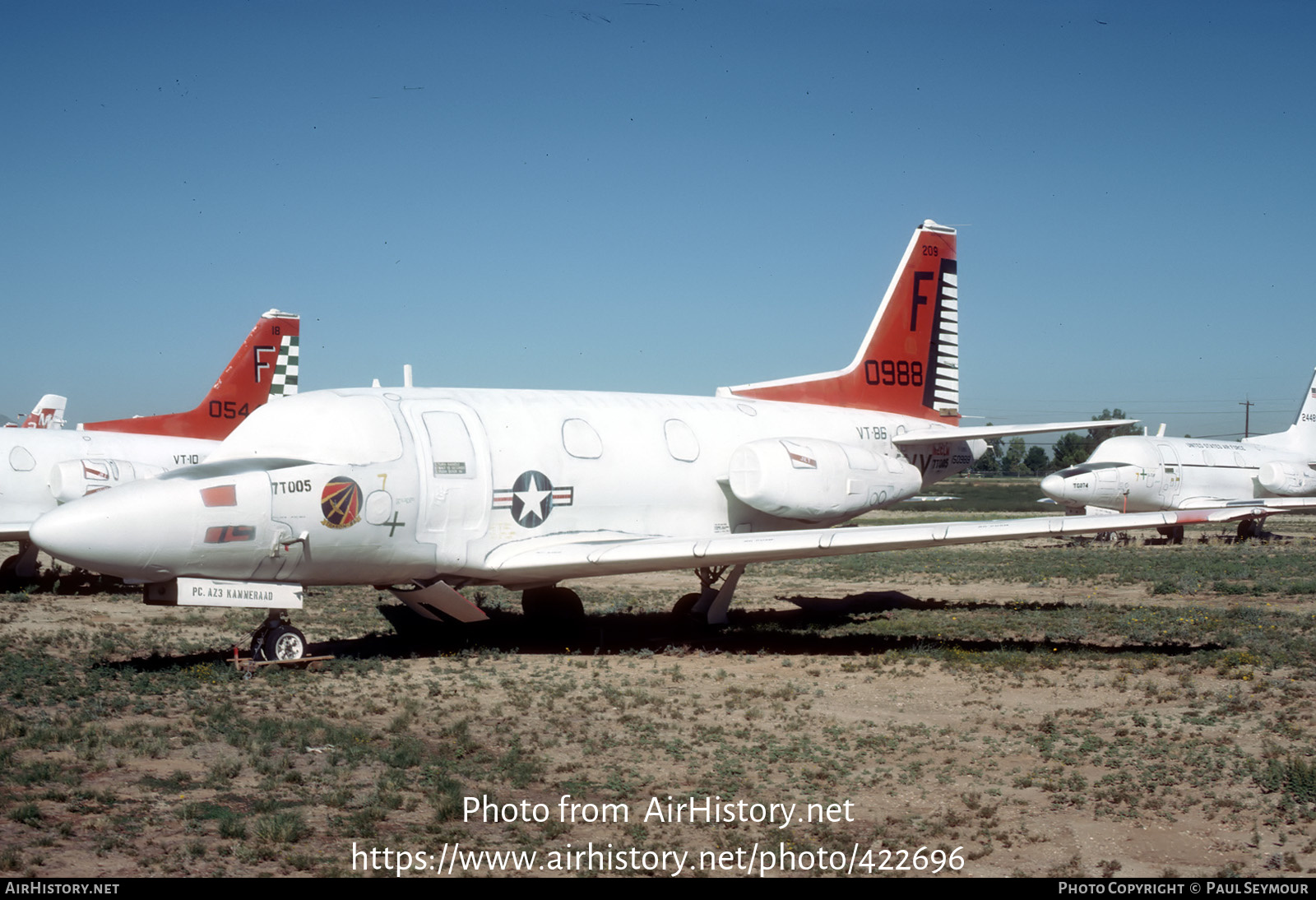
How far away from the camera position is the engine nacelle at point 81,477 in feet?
67.6

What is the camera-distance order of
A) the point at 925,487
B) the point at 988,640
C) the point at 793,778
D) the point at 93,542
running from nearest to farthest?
the point at 793,778 < the point at 93,542 < the point at 988,640 < the point at 925,487

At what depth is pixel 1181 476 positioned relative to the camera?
36.6 metres

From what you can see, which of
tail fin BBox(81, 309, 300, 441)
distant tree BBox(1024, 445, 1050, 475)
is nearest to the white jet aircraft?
tail fin BBox(81, 309, 300, 441)

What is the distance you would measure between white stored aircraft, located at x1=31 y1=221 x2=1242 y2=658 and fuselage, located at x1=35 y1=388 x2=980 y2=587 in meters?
0.02

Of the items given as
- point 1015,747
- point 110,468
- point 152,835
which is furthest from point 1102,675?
point 110,468

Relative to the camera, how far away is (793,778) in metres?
7.91

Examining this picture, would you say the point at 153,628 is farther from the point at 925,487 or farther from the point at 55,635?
the point at 925,487

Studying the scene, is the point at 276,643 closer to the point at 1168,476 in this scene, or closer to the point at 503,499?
the point at 503,499

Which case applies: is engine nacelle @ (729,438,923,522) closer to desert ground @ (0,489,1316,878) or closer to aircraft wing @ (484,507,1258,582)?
desert ground @ (0,489,1316,878)

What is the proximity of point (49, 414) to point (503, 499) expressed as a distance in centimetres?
4468

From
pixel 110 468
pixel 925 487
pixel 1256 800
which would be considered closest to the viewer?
pixel 1256 800

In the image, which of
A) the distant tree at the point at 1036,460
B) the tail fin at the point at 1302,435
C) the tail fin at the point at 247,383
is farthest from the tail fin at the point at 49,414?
the distant tree at the point at 1036,460

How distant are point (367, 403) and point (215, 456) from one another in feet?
5.77

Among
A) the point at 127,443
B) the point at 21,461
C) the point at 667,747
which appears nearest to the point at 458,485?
the point at 667,747
